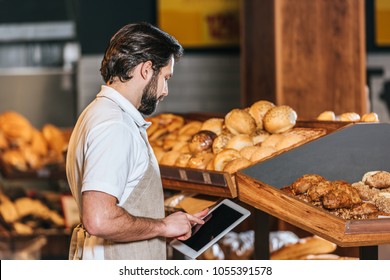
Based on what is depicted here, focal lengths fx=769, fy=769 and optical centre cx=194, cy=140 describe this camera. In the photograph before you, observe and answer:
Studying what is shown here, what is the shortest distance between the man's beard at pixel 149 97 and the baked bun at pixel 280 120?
74 cm

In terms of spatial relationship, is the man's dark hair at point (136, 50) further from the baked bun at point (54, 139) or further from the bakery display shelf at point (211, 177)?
the baked bun at point (54, 139)

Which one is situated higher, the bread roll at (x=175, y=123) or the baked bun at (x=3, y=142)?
the bread roll at (x=175, y=123)

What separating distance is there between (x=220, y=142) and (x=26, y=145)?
2186mm

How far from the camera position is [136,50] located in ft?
6.98

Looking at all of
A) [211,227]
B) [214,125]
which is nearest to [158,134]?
[214,125]

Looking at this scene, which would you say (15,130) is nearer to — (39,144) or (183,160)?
(39,144)

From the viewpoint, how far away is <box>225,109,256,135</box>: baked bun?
2906 mm

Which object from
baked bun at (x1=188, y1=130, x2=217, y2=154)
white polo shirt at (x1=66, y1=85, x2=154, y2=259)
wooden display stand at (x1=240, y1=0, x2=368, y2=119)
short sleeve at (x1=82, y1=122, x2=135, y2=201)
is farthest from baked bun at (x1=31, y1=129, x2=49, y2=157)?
short sleeve at (x1=82, y1=122, x2=135, y2=201)

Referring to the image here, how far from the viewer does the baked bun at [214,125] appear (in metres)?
3.08

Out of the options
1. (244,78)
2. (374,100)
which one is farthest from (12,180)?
(374,100)

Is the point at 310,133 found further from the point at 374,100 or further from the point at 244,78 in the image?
the point at 374,100

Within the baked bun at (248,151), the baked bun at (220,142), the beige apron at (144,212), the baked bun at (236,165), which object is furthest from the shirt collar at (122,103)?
the baked bun at (220,142)

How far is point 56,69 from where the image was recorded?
6535mm

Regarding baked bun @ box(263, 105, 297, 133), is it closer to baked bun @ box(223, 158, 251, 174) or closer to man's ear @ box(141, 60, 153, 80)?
baked bun @ box(223, 158, 251, 174)
